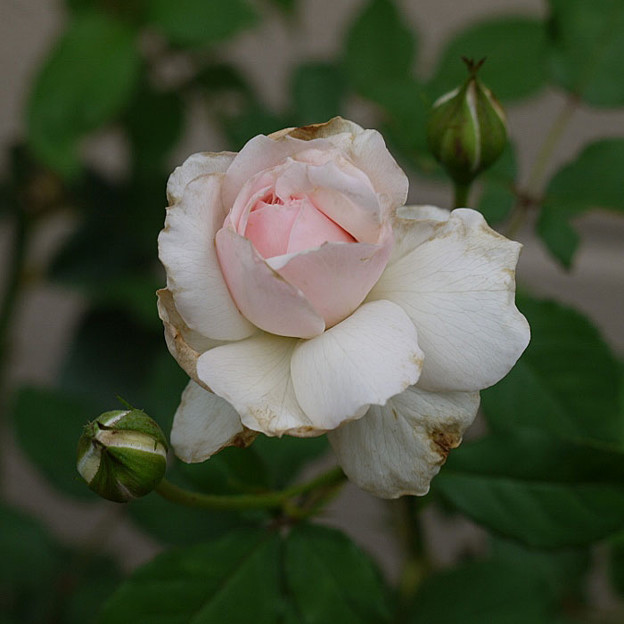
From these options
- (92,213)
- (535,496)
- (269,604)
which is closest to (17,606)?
(92,213)

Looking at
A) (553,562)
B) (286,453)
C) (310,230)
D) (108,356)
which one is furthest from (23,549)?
(310,230)

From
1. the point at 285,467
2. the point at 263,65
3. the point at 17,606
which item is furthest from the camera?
the point at 263,65

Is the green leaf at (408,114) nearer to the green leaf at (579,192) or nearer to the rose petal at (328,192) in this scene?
the green leaf at (579,192)

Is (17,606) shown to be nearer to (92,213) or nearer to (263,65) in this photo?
(92,213)

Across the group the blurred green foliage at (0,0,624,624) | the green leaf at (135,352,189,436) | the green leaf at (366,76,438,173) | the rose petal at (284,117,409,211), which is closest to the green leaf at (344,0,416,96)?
the blurred green foliage at (0,0,624,624)

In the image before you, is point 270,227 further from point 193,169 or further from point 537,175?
point 537,175
